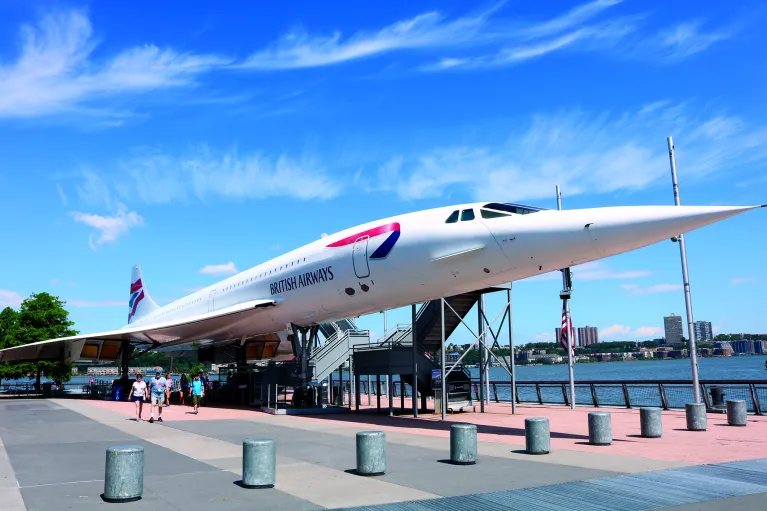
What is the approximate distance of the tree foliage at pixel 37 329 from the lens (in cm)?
3878

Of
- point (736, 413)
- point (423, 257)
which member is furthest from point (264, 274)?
point (736, 413)

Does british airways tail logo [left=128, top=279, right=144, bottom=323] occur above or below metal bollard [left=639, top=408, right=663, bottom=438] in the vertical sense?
above

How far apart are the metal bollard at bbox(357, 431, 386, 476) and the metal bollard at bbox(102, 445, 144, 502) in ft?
9.22

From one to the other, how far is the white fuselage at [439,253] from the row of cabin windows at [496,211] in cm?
3

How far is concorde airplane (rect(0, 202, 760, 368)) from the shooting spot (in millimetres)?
11422

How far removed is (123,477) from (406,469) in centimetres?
382

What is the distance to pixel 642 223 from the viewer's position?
433 inches

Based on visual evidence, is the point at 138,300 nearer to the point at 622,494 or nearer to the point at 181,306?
the point at 181,306

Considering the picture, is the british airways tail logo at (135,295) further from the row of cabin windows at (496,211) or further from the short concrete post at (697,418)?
the short concrete post at (697,418)

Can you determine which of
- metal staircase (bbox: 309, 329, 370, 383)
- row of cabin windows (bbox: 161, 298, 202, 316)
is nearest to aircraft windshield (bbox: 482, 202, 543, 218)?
metal staircase (bbox: 309, 329, 370, 383)

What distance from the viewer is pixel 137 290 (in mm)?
41000

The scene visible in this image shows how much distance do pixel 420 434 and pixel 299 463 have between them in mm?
4398

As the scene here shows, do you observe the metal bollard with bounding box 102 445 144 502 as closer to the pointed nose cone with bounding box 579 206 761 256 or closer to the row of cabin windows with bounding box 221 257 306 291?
the pointed nose cone with bounding box 579 206 761 256

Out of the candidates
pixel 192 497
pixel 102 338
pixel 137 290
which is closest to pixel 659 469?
pixel 192 497
